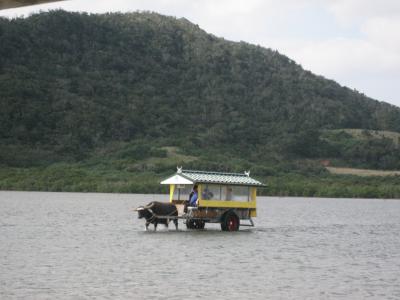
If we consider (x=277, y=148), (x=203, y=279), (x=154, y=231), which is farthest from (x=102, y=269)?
(x=277, y=148)

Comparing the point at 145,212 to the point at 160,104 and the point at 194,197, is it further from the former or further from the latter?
the point at 160,104

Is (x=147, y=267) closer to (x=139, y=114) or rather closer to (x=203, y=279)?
(x=203, y=279)

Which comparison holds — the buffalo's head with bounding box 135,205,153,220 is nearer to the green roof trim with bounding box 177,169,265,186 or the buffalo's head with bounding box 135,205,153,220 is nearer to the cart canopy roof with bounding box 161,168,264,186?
the cart canopy roof with bounding box 161,168,264,186

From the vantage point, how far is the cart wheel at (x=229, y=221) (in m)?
41.3

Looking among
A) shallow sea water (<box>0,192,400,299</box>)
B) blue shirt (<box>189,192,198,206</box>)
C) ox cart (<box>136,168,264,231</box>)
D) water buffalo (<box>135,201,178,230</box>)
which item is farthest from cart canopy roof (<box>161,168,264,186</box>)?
shallow sea water (<box>0,192,400,299</box>)

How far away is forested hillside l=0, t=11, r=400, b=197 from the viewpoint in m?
120

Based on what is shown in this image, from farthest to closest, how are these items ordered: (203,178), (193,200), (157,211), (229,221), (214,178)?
(229,221), (214,178), (203,178), (193,200), (157,211)

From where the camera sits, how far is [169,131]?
138 meters

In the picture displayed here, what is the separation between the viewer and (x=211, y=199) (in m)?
40.3

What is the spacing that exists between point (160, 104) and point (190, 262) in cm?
12169

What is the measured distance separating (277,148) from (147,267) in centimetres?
10926

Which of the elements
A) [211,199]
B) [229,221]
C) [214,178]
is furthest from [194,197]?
[229,221]

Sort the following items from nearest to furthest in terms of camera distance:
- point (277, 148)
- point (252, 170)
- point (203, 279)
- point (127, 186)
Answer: point (203, 279), point (127, 186), point (252, 170), point (277, 148)

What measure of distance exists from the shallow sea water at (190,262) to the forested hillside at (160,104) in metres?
60.0
